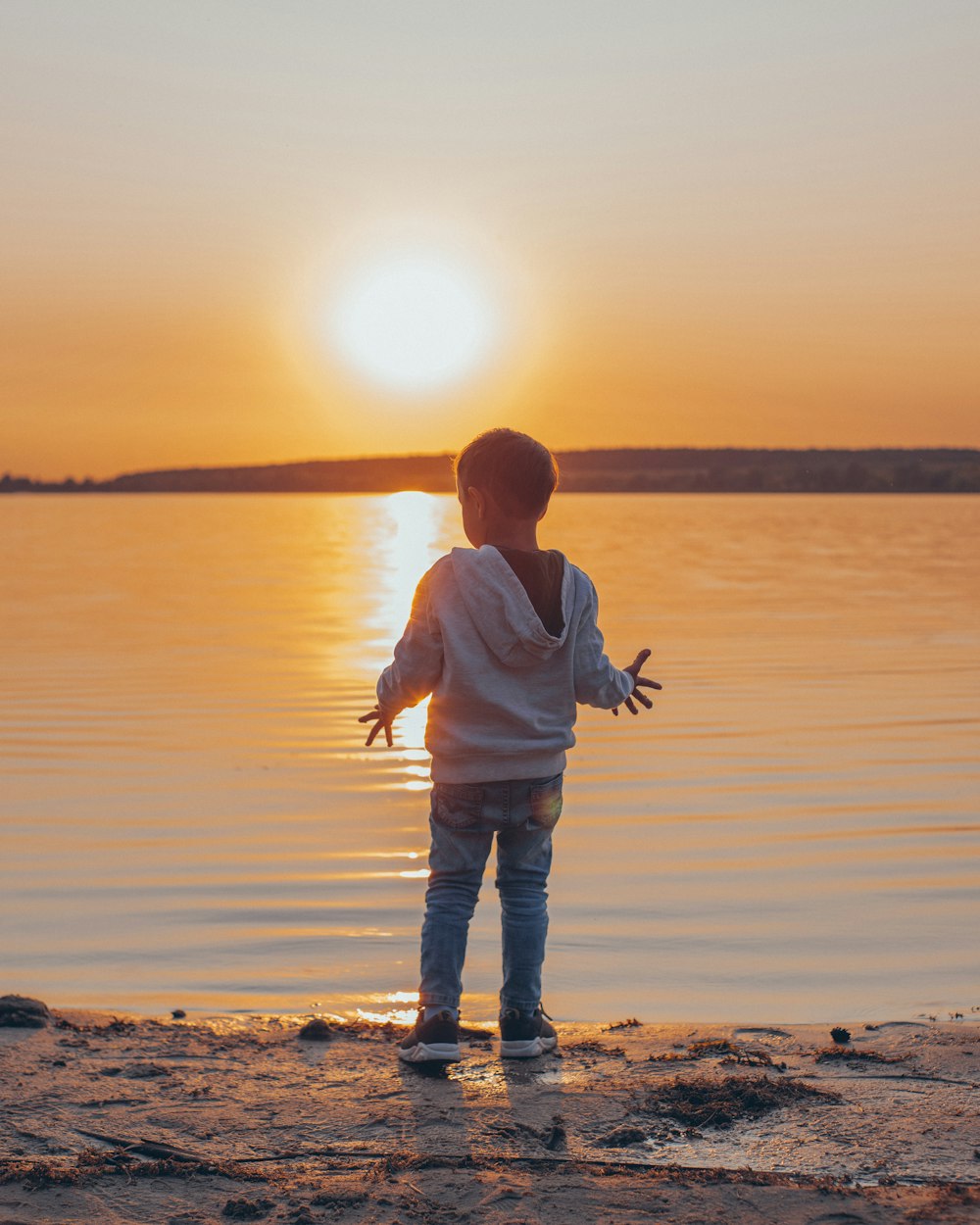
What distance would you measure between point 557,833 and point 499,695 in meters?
3.48

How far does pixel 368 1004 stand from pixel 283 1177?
1690mm

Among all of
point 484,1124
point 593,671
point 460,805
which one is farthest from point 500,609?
point 484,1124

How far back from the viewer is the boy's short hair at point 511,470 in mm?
4137

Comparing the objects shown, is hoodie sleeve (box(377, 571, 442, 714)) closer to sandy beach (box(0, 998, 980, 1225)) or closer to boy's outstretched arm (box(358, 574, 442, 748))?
boy's outstretched arm (box(358, 574, 442, 748))

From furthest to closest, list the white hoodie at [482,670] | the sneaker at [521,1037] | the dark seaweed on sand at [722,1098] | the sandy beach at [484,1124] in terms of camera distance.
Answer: the white hoodie at [482,670]
the sneaker at [521,1037]
the dark seaweed on sand at [722,1098]
the sandy beach at [484,1124]

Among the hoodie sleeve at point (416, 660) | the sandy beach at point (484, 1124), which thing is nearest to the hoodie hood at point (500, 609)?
the hoodie sleeve at point (416, 660)

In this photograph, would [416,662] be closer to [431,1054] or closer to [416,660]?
[416,660]

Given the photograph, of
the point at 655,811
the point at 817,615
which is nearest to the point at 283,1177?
the point at 655,811

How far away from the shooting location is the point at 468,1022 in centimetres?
447

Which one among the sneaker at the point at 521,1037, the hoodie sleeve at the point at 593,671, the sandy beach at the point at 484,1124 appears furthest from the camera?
the hoodie sleeve at the point at 593,671

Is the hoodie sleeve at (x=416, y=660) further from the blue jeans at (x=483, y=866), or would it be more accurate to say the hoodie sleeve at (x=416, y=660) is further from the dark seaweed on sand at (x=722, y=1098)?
the dark seaweed on sand at (x=722, y=1098)

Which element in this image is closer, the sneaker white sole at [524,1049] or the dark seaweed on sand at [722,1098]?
the dark seaweed on sand at [722,1098]

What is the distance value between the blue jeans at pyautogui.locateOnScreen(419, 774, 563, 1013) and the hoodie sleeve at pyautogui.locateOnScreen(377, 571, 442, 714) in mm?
280

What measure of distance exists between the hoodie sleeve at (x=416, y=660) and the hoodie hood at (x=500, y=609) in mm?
117
